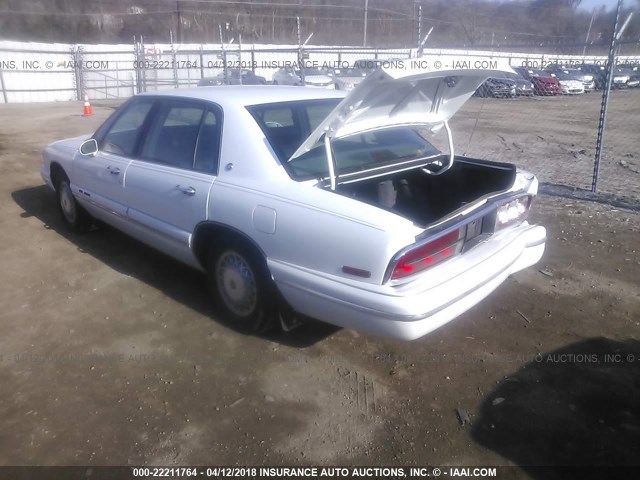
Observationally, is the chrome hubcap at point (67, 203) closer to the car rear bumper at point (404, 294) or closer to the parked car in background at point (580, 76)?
the car rear bumper at point (404, 294)

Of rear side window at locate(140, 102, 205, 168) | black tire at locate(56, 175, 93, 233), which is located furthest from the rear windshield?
black tire at locate(56, 175, 93, 233)

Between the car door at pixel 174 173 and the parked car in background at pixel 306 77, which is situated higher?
the parked car in background at pixel 306 77

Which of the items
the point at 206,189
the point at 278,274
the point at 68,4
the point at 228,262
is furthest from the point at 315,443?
the point at 68,4

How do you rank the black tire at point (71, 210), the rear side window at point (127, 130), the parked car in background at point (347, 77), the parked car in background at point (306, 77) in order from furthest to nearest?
the parked car in background at point (306, 77) → the parked car in background at point (347, 77) → the black tire at point (71, 210) → the rear side window at point (127, 130)

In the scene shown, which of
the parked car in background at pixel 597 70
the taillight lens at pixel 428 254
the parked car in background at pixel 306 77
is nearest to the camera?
the taillight lens at pixel 428 254

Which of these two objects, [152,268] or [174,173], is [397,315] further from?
[152,268]

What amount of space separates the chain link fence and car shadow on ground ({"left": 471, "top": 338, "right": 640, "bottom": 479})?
188cm

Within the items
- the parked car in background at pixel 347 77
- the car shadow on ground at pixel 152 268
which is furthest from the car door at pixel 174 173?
the parked car in background at pixel 347 77

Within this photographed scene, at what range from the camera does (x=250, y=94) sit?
149 inches

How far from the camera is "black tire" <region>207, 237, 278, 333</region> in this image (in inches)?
132

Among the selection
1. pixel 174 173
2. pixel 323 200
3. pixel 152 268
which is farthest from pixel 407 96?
pixel 152 268

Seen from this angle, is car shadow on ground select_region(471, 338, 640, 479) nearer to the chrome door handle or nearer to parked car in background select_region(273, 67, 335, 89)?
the chrome door handle

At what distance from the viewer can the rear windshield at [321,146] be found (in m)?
3.36

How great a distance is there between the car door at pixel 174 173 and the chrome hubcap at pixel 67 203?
143 cm
